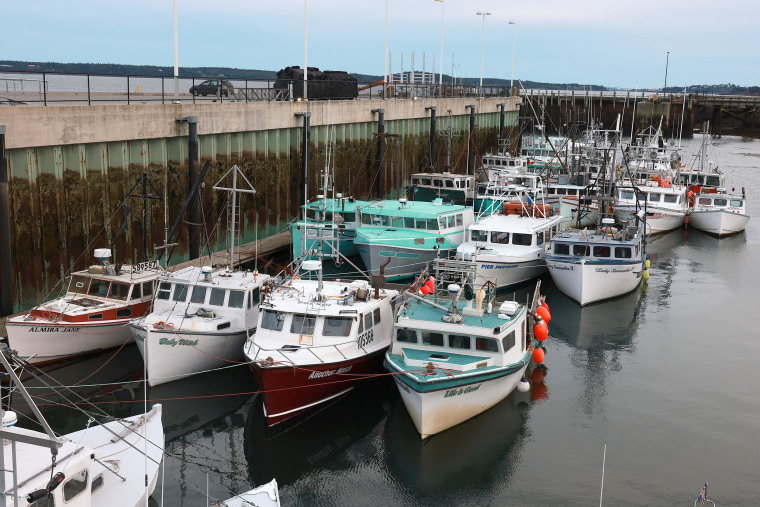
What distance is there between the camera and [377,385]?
67.8ft

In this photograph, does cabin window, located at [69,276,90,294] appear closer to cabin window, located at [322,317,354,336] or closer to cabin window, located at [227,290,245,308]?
cabin window, located at [227,290,245,308]

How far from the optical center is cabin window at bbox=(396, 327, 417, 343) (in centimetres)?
1897

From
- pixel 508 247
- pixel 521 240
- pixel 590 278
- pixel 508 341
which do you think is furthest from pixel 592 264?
pixel 508 341

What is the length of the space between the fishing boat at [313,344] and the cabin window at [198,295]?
198 cm

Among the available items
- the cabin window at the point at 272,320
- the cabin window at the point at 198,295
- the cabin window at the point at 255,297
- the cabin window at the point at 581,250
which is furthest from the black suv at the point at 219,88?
the cabin window at the point at 581,250

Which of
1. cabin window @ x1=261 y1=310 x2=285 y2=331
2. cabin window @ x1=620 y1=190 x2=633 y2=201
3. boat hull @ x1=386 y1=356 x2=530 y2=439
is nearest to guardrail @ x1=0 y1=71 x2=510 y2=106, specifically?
cabin window @ x1=261 y1=310 x2=285 y2=331

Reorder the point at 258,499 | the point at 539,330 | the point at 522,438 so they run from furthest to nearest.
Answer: the point at 539,330 < the point at 522,438 < the point at 258,499

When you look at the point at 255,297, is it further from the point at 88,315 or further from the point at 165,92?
the point at 165,92

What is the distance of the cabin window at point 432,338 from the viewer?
61.6ft

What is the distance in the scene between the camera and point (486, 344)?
18.5 m

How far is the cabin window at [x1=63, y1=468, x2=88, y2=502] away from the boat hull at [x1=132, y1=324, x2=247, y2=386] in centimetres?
760

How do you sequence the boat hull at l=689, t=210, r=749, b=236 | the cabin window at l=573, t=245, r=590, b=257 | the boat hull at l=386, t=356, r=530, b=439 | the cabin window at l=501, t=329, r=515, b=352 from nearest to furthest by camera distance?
1. the boat hull at l=386, t=356, r=530, b=439
2. the cabin window at l=501, t=329, r=515, b=352
3. the cabin window at l=573, t=245, r=590, b=257
4. the boat hull at l=689, t=210, r=749, b=236

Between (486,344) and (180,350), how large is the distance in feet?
26.0

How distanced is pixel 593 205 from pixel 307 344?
82.9ft
